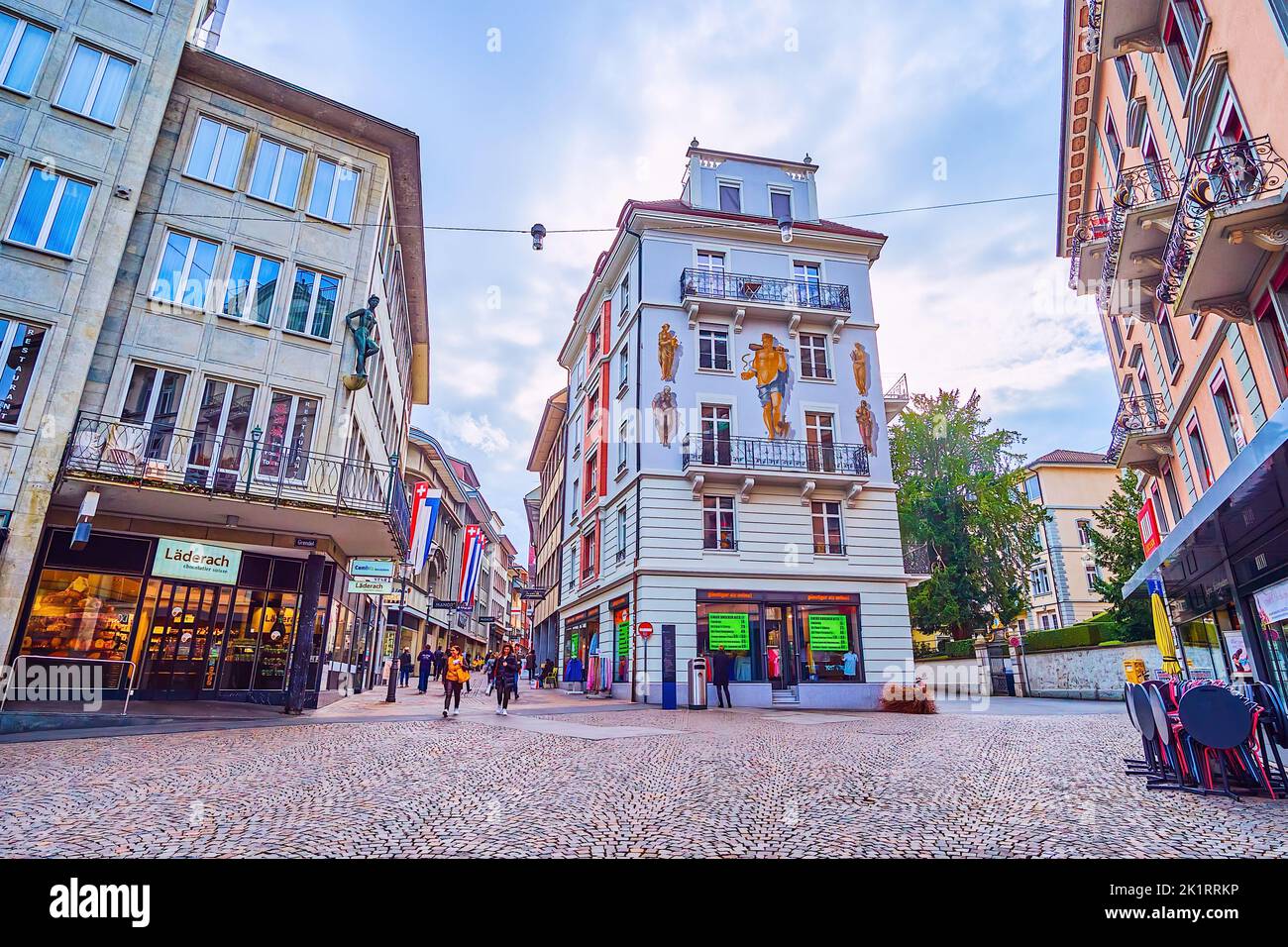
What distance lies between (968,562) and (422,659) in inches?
1114

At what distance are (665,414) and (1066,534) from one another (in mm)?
44103

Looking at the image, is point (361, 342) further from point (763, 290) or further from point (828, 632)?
point (828, 632)

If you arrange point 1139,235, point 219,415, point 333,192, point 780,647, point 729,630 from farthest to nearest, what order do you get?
1. point 780,647
2. point 729,630
3. point 333,192
4. point 219,415
5. point 1139,235

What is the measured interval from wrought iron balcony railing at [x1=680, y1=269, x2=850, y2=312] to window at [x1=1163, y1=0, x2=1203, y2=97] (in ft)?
48.3

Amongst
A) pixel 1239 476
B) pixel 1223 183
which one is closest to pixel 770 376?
pixel 1223 183

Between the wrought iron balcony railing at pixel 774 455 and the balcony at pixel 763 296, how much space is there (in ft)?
16.5

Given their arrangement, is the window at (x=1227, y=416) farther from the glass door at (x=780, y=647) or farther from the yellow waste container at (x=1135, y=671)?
the glass door at (x=780, y=647)

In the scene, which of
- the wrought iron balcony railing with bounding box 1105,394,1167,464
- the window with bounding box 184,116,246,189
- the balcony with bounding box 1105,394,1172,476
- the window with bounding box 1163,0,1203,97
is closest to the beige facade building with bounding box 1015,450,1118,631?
the balcony with bounding box 1105,394,1172,476

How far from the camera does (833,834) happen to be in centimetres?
517

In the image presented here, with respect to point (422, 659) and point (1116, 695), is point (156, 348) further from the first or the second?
point (1116, 695)

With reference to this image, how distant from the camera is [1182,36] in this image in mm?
12719

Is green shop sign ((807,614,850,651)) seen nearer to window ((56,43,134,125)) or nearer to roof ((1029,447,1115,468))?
window ((56,43,134,125))

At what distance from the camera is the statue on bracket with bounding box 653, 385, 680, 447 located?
25.6 m
